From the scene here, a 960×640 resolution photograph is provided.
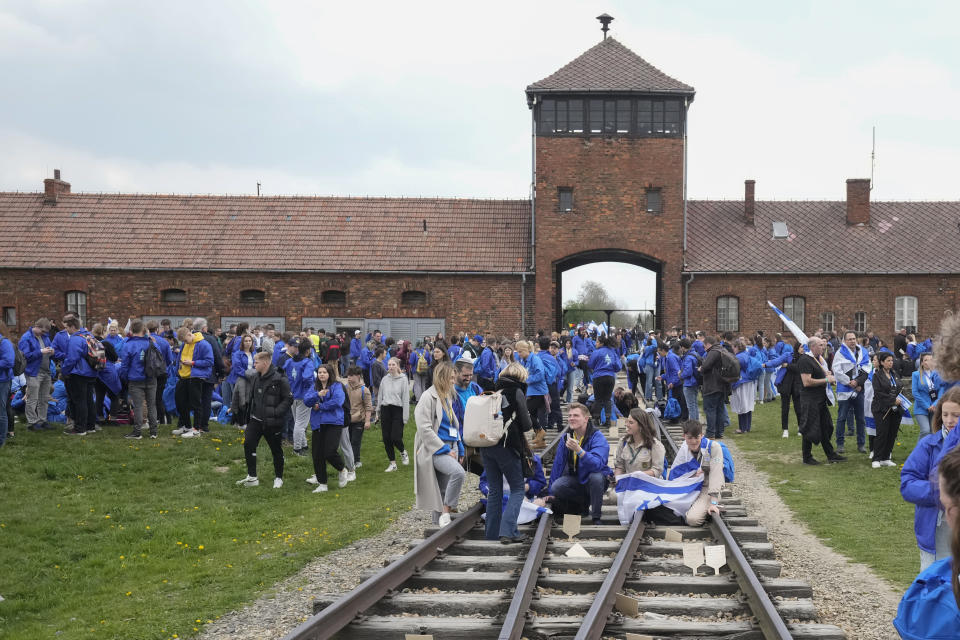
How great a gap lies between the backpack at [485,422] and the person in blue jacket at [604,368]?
28.5 ft

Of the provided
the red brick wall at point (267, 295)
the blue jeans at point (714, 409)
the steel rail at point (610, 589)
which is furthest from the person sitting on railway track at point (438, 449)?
the red brick wall at point (267, 295)

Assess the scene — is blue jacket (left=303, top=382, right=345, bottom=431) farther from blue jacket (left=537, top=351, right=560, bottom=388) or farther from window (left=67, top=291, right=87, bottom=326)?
window (left=67, top=291, right=87, bottom=326)

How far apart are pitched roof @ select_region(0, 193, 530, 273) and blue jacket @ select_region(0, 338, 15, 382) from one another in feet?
60.9

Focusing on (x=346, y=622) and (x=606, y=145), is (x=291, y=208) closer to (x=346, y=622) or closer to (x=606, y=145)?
(x=606, y=145)

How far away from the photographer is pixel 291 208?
34.5 metres

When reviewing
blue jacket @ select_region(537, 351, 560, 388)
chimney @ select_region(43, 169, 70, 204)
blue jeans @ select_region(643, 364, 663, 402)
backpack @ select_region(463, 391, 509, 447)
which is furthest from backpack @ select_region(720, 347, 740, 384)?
chimney @ select_region(43, 169, 70, 204)

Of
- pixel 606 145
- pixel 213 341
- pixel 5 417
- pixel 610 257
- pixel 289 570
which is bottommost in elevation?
pixel 289 570

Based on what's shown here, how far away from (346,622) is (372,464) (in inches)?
325

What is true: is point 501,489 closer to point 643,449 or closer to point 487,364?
point 643,449

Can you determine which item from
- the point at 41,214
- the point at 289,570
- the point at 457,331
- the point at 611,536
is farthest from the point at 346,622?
the point at 41,214

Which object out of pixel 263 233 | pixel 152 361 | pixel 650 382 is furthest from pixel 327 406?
pixel 263 233

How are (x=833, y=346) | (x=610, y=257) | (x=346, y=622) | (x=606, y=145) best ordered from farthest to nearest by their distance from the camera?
(x=610, y=257)
(x=606, y=145)
(x=833, y=346)
(x=346, y=622)

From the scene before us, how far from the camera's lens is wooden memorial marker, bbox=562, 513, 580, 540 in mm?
8297

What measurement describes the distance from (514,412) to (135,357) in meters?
9.03
